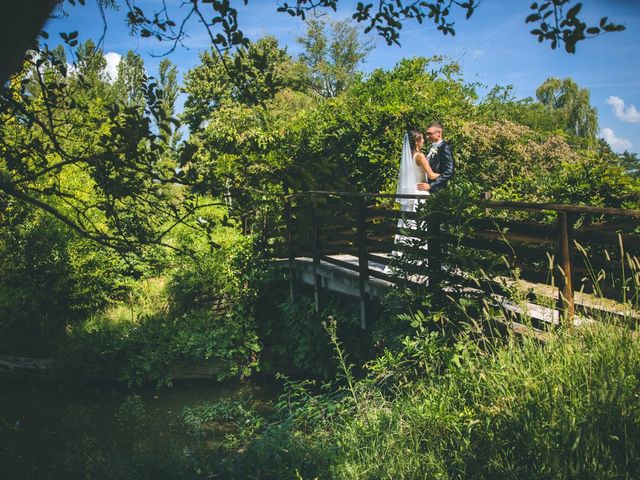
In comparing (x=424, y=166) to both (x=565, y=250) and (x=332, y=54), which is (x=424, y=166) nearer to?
(x=565, y=250)

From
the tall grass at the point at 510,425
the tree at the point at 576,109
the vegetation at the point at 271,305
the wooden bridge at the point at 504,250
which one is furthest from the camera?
the tree at the point at 576,109

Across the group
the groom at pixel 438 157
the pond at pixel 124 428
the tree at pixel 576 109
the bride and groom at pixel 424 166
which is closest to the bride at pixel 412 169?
the bride and groom at pixel 424 166

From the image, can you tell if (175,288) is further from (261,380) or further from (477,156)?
(477,156)

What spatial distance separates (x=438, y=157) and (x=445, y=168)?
0.58 feet

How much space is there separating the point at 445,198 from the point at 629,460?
3.40 m

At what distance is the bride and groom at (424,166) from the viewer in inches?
280

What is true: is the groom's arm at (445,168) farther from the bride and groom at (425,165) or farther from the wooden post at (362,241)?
the wooden post at (362,241)

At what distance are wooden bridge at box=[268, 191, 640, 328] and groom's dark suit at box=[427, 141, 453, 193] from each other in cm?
79

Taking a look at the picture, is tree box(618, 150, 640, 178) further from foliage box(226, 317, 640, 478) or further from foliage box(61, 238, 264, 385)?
foliage box(61, 238, 264, 385)

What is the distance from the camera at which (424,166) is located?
7305 mm

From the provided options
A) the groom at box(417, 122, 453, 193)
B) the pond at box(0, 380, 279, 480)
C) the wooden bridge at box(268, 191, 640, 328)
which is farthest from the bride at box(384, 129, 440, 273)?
the pond at box(0, 380, 279, 480)

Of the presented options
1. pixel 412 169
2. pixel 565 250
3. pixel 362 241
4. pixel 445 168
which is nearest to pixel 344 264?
pixel 362 241

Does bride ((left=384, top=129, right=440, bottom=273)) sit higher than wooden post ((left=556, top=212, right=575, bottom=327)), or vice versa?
bride ((left=384, top=129, right=440, bottom=273))

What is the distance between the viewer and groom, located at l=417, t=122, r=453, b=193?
7.08 m
